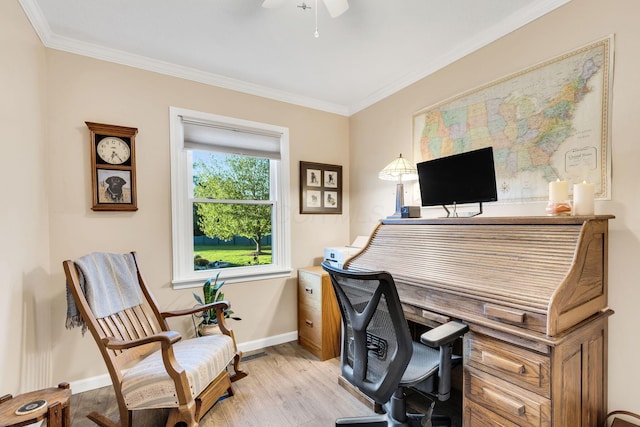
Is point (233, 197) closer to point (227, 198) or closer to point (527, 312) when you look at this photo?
point (227, 198)

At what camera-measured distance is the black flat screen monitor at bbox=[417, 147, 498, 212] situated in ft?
5.92

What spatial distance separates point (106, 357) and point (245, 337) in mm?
1359

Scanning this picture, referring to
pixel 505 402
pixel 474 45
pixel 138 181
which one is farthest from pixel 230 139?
pixel 505 402

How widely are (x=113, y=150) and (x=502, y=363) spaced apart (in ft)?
9.40

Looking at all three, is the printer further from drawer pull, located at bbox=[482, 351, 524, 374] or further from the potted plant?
drawer pull, located at bbox=[482, 351, 524, 374]

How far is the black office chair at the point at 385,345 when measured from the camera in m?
1.32

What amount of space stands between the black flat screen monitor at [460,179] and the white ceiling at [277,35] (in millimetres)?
916

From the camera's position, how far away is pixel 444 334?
4.36 feet

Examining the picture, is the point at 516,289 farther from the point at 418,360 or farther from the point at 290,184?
the point at 290,184

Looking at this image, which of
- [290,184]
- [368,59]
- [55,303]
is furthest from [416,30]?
[55,303]

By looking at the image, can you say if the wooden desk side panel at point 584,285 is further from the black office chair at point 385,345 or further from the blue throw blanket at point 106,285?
the blue throw blanket at point 106,285

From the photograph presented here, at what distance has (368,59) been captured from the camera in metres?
2.43

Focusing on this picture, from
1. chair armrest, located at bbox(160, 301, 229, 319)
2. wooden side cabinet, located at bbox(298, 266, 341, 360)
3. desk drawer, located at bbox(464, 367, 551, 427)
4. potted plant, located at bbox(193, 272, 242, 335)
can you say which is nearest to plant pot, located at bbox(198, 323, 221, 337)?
potted plant, located at bbox(193, 272, 242, 335)

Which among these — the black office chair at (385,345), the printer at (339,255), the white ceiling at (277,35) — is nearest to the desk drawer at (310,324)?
the printer at (339,255)
